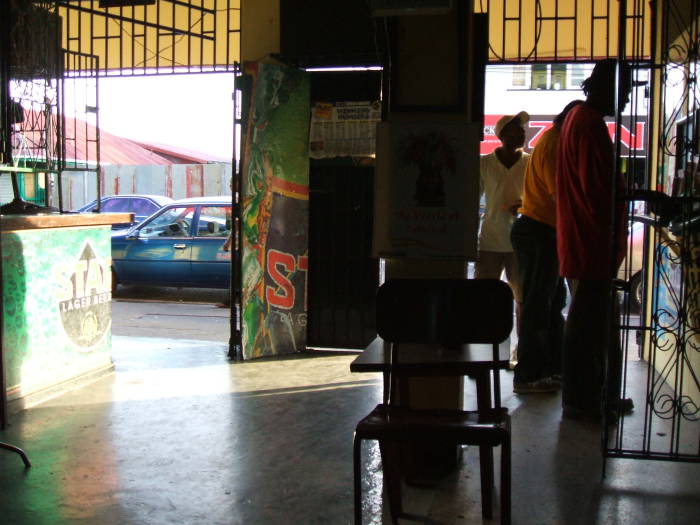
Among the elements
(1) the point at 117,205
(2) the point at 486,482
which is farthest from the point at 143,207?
(2) the point at 486,482

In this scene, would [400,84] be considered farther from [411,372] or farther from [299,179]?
[299,179]

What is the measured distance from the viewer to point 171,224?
10.3 m

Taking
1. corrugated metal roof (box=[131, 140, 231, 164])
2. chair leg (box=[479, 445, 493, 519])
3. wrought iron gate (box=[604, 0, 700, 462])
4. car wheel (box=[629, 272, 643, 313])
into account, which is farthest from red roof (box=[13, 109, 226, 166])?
chair leg (box=[479, 445, 493, 519])

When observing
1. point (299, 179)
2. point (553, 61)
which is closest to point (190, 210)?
point (299, 179)

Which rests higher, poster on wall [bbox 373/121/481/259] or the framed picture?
the framed picture

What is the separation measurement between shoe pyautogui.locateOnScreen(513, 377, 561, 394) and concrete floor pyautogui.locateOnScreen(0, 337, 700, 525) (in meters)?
0.09

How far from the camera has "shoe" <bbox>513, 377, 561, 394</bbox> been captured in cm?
498

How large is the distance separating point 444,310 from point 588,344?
144cm

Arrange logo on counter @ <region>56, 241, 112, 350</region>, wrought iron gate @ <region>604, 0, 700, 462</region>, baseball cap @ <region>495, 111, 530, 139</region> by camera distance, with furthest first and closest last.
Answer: baseball cap @ <region>495, 111, 530, 139</region>, logo on counter @ <region>56, 241, 112, 350</region>, wrought iron gate @ <region>604, 0, 700, 462</region>

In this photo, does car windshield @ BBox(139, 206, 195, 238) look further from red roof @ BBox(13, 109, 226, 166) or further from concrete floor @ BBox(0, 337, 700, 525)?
red roof @ BBox(13, 109, 226, 166)

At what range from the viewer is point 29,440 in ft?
13.7

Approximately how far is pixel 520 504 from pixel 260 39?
14.2 feet

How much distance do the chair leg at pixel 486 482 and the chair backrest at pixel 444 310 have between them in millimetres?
434

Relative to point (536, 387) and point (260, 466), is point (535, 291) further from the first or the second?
point (260, 466)
